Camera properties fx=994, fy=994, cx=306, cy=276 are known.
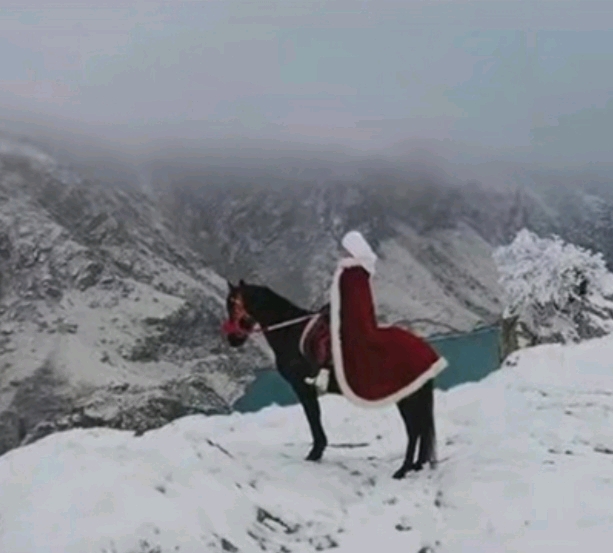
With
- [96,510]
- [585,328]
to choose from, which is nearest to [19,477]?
[96,510]

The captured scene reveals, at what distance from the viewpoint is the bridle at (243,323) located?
13.7m

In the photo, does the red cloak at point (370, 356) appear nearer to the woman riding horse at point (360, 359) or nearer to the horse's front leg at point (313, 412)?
the woman riding horse at point (360, 359)

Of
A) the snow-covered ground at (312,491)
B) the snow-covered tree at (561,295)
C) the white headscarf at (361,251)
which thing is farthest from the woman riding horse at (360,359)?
the snow-covered tree at (561,295)

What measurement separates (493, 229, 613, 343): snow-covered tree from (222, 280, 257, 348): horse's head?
95.1ft

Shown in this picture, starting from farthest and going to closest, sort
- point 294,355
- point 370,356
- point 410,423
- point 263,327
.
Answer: point 263,327, point 294,355, point 410,423, point 370,356

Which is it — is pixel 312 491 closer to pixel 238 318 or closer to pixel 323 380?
pixel 323 380

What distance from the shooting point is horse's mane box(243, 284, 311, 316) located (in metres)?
13.7

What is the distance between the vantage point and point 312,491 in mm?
11578

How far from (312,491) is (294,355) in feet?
8.09

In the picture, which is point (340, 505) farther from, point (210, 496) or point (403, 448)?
point (403, 448)

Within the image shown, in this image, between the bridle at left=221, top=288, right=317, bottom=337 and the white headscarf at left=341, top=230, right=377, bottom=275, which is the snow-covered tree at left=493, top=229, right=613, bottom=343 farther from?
the white headscarf at left=341, top=230, right=377, bottom=275

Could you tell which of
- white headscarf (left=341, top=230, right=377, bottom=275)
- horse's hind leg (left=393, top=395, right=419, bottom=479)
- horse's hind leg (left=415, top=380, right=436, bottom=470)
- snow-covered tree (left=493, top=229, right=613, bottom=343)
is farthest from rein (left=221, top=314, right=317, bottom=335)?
snow-covered tree (left=493, top=229, right=613, bottom=343)

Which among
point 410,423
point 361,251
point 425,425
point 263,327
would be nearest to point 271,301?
point 263,327

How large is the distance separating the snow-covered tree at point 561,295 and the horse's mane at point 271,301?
28.9 m
